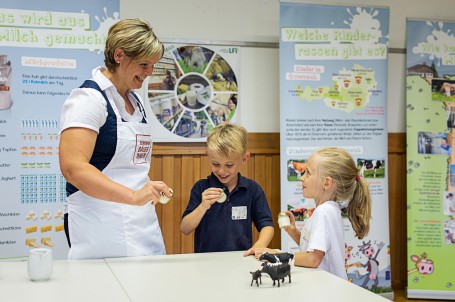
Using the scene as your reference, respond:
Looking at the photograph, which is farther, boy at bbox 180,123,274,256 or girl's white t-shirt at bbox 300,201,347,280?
boy at bbox 180,123,274,256

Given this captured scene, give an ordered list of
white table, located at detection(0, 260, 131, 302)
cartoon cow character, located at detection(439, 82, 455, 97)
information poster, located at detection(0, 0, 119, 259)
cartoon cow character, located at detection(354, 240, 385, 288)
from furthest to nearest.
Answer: cartoon cow character, located at detection(439, 82, 455, 97) → cartoon cow character, located at detection(354, 240, 385, 288) → information poster, located at detection(0, 0, 119, 259) → white table, located at detection(0, 260, 131, 302)

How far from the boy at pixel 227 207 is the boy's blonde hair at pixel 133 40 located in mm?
686

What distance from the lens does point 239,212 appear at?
2.64 meters

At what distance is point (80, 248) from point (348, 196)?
1.05m

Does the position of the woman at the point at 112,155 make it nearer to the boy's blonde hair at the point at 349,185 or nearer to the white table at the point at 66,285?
the white table at the point at 66,285

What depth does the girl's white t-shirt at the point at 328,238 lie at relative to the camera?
2.04 meters

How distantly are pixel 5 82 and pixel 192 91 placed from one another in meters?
1.30

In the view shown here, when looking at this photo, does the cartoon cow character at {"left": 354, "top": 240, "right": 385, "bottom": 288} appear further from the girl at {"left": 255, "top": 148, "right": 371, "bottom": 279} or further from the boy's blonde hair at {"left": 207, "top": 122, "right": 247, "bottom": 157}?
the girl at {"left": 255, "top": 148, "right": 371, "bottom": 279}

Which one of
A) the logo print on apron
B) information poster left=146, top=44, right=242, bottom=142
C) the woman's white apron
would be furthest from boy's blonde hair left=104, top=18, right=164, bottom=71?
information poster left=146, top=44, right=242, bottom=142

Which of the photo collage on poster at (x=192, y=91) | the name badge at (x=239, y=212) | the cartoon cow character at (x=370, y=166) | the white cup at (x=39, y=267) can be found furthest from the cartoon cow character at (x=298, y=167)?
the white cup at (x=39, y=267)

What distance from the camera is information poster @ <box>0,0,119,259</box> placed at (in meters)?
3.65

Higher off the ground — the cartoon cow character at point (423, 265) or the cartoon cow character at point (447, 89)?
the cartoon cow character at point (447, 89)

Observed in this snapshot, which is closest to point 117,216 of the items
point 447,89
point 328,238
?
point 328,238

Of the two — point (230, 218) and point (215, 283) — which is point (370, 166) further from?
point (215, 283)
